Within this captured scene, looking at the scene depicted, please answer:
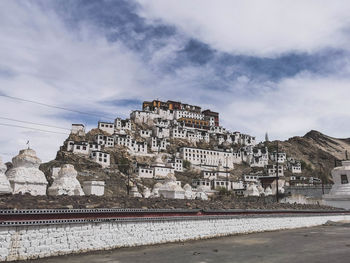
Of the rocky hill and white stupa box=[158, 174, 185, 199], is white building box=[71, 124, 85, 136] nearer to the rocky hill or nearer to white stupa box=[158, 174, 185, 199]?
the rocky hill

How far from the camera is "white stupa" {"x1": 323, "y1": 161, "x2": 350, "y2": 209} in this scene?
104 ft

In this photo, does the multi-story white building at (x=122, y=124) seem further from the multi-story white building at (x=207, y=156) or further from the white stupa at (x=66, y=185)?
the white stupa at (x=66, y=185)

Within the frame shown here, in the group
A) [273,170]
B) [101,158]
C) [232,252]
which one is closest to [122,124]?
[101,158]

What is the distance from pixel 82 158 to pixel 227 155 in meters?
54.7

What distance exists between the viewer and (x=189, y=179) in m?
94.8

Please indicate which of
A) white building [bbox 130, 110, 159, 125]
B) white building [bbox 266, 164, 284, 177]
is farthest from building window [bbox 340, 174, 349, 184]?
white building [bbox 130, 110, 159, 125]

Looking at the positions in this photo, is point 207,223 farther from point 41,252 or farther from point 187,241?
point 41,252

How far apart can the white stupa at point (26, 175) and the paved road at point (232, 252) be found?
Answer: 856 cm

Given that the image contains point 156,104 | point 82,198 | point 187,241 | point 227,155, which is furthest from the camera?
point 156,104

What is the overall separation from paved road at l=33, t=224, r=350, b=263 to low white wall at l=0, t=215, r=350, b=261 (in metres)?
0.37

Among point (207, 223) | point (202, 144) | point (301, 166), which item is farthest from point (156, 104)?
point (207, 223)

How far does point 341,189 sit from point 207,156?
81.7m

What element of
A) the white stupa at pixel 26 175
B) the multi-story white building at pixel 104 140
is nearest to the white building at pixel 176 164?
the multi-story white building at pixel 104 140

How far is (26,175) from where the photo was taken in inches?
701
